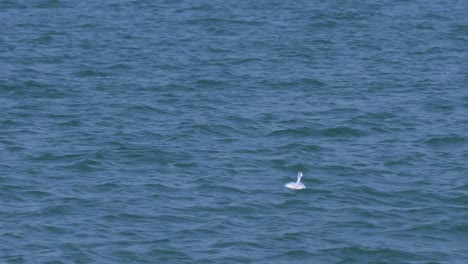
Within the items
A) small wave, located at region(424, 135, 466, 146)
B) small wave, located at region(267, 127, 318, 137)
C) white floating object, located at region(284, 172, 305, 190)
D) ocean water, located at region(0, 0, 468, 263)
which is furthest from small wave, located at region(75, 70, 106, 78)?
white floating object, located at region(284, 172, 305, 190)

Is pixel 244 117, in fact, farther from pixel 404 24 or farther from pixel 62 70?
pixel 404 24

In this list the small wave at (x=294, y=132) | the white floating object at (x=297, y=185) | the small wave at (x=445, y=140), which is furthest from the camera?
the small wave at (x=294, y=132)

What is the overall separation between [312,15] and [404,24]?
4.78 m

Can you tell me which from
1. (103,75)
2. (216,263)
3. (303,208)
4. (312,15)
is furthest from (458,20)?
(216,263)

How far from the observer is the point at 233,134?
121 feet

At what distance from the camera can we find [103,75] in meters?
44.3

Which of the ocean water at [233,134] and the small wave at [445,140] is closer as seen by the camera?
the ocean water at [233,134]

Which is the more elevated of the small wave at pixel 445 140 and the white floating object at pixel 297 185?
the small wave at pixel 445 140

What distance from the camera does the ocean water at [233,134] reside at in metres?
27.9

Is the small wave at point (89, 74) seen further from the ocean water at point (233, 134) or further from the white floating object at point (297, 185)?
the white floating object at point (297, 185)

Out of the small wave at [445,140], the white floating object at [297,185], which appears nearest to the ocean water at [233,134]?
the small wave at [445,140]

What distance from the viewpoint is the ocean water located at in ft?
91.6

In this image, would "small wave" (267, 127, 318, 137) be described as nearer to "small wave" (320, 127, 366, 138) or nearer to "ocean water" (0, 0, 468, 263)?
"ocean water" (0, 0, 468, 263)

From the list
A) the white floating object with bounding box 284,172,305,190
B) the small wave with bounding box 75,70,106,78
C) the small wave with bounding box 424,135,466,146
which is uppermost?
the small wave with bounding box 75,70,106,78
